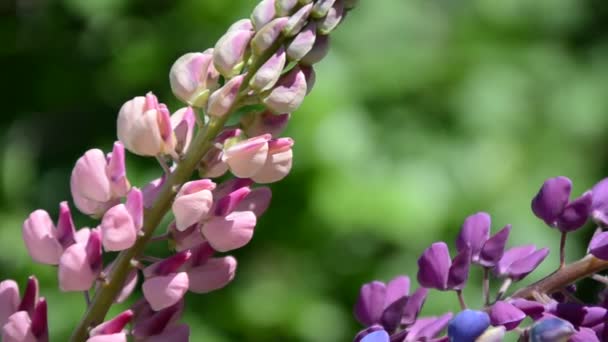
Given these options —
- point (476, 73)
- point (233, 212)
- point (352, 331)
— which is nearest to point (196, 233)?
point (233, 212)

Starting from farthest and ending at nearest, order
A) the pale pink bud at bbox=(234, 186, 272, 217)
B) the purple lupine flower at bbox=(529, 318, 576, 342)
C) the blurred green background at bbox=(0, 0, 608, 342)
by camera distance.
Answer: the blurred green background at bbox=(0, 0, 608, 342), the pale pink bud at bbox=(234, 186, 272, 217), the purple lupine flower at bbox=(529, 318, 576, 342)

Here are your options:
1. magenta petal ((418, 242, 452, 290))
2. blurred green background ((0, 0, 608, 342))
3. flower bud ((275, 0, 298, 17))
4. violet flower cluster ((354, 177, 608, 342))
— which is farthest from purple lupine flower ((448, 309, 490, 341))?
blurred green background ((0, 0, 608, 342))

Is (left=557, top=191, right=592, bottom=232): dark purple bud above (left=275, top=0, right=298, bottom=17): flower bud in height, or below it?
below

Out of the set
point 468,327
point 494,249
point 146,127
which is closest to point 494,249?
point 494,249

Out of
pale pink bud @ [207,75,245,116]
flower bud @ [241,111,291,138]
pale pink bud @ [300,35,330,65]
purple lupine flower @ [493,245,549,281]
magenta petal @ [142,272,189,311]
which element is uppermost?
pale pink bud @ [300,35,330,65]

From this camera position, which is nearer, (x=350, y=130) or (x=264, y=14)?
(x=264, y=14)

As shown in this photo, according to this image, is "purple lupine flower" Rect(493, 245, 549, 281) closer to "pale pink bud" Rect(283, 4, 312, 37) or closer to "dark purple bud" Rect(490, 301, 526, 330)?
"dark purple bud" Rect(490, 301, 526, 330)

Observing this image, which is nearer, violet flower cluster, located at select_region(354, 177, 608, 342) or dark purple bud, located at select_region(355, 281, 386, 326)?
violet flower cluster, located at select_region(354, 177, 608, 342)

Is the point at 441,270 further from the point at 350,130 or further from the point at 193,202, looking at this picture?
the point at 350,130
